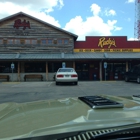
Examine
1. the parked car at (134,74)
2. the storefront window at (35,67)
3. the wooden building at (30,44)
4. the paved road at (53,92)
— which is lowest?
the paved road at (53,92)

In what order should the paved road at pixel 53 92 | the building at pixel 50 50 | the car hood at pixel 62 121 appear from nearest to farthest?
the car hood at pixel 62 121
the paved road at pixel 53 92
the building at pixel 50 50

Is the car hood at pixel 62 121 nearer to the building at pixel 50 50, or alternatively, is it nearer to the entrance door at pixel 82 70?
the building at pixel 50 50

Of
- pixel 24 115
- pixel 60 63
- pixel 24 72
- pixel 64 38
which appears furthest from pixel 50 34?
pixel 24 115

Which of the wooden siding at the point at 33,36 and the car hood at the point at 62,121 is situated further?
the wooden siding at the point at 33,36

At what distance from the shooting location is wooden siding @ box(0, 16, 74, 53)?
85.5 ft

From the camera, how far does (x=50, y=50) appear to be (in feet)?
86.9

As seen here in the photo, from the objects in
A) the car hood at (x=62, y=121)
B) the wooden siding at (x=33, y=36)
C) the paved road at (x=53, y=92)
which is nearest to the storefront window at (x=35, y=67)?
the wooden siding at (x=33, y=36)

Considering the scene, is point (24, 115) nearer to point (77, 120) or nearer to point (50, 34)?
point (77, 120)

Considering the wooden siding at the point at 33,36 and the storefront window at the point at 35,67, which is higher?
the wooden siding at the point at 33,36

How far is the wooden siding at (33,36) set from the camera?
2606 cm

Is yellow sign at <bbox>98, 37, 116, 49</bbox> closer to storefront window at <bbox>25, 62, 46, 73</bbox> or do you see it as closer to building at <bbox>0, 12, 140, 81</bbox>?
building at <bbox>0, 12, 140, 81</bbox>

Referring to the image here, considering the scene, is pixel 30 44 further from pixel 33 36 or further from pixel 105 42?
pixel 105 42

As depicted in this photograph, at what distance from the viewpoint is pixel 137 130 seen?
1478mm

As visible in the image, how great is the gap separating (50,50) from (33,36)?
2808 millimetres
